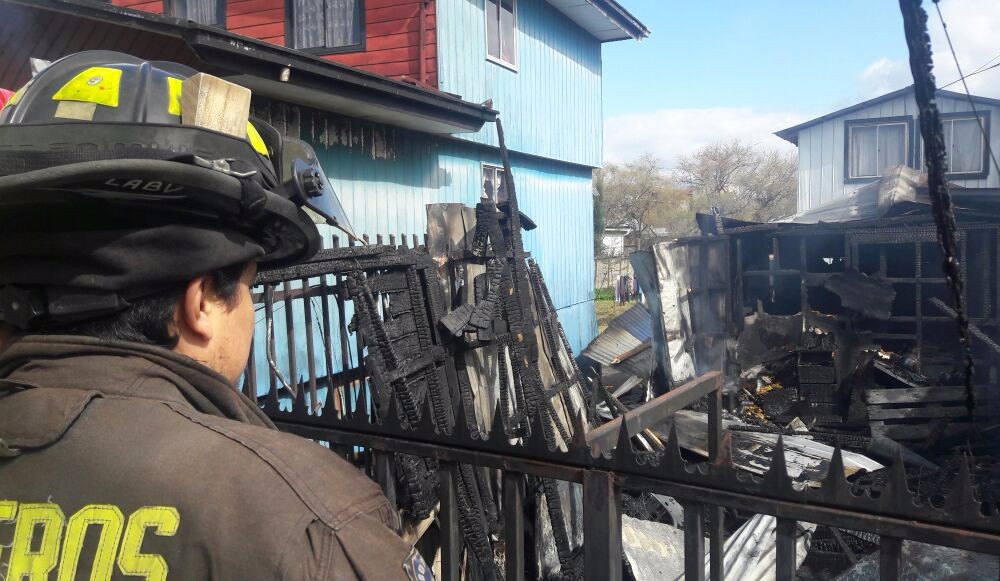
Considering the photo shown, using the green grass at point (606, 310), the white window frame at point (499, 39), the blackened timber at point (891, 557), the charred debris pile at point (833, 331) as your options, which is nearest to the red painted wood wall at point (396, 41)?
the white window frame at point (499, 39)

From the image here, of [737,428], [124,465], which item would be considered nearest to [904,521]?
[124,465]

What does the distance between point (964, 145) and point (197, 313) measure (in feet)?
63.7

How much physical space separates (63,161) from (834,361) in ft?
36.0

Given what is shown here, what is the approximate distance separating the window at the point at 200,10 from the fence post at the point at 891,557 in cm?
1167

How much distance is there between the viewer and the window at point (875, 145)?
644 inches

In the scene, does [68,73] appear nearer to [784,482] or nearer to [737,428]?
[784,482]

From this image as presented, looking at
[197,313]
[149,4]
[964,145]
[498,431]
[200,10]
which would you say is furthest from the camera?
[964,145]

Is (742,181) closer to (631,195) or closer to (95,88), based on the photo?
(631,195)

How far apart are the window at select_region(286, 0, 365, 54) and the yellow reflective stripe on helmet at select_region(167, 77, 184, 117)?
374 inches

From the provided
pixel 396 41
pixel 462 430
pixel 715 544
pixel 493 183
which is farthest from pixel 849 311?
pixel 462 430

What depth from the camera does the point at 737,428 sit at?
8719mm

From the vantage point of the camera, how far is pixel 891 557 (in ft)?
5.32

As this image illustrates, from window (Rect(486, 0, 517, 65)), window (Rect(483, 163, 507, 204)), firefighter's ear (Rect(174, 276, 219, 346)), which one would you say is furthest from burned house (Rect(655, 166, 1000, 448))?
firefighter's ear (Rect(174, 276, 219, 346))

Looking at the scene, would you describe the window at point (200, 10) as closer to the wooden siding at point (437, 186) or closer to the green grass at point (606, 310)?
the wooden siding at point (437, 186)
